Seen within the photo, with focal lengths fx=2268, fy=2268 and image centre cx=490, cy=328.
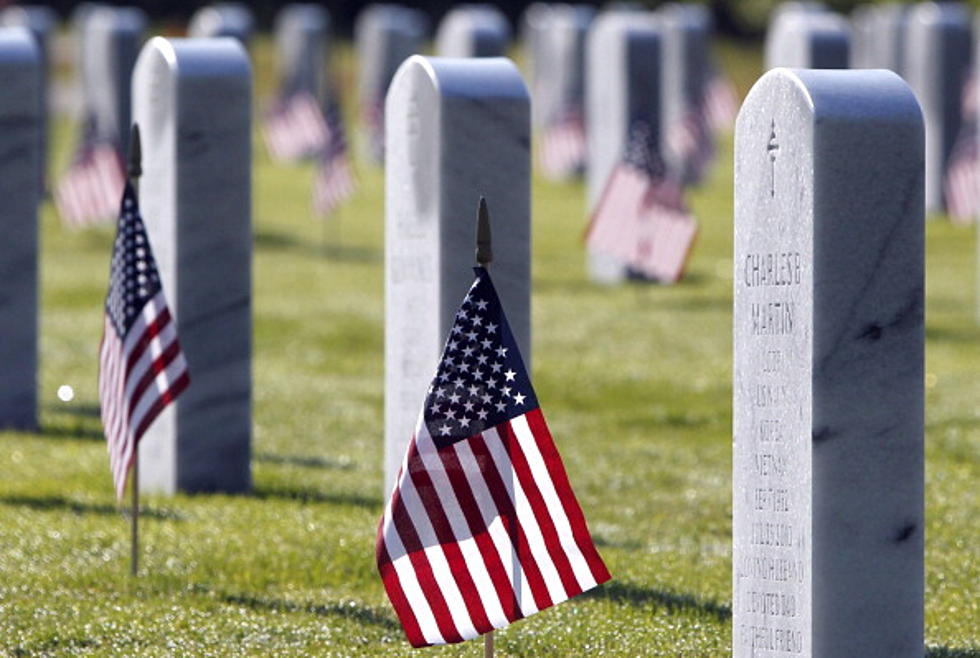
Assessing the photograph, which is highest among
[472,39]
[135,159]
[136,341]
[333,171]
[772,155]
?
[472,39]

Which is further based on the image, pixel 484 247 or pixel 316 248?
pixel 316 248

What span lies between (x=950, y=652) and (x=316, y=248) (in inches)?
763

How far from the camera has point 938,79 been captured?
30594 millimetres

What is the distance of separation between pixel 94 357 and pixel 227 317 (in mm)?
6290

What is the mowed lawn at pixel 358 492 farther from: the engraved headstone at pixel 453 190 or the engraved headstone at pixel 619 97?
the engraved headstone at pixel 453 190

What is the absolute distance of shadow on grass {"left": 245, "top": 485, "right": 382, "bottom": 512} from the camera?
40.5ft

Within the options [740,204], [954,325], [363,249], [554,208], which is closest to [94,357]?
[954,325]

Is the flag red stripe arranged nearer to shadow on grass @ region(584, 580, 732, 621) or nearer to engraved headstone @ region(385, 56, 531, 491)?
shadow on grass @ region(584, 580, 732, 621)

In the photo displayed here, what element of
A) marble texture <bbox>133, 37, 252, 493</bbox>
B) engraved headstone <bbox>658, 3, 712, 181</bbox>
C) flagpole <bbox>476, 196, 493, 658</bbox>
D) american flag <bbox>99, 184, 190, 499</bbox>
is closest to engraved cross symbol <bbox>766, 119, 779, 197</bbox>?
flagpole <bbox>476, 196, 493, 658</bbox>

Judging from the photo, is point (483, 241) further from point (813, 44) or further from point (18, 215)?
point (813, 44)

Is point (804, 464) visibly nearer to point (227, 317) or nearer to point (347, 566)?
point (347, 566)

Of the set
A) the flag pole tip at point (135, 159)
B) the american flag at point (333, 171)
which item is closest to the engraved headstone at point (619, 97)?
the american flag at point (333, 171)

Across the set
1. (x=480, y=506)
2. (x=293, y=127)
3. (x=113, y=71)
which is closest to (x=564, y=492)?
(x=480, y=506)

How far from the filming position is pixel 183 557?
10.7 meters
